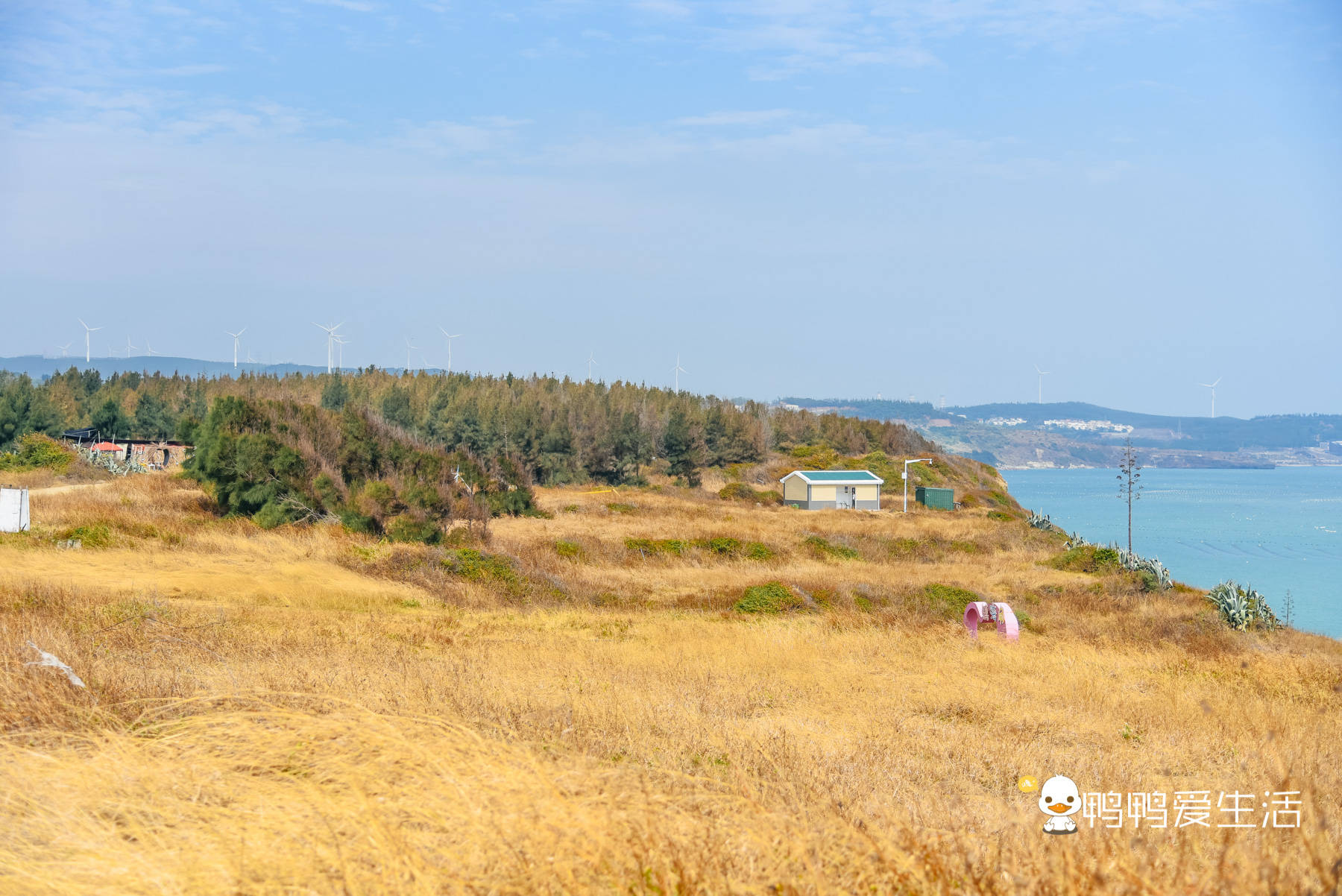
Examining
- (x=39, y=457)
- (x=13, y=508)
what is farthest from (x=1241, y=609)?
(x=39, y=457)

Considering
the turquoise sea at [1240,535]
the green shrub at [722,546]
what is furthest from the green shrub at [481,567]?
the turquoise sea at [1240,535]

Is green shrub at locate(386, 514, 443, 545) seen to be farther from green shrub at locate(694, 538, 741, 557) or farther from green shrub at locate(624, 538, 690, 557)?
green shrub at locate(694, 538, 741, 557)

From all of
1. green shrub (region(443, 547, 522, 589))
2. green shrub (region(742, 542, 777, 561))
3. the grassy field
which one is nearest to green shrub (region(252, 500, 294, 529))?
the grassy field

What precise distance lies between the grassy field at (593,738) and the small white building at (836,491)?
138ft

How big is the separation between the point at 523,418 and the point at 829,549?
5539 centimetres

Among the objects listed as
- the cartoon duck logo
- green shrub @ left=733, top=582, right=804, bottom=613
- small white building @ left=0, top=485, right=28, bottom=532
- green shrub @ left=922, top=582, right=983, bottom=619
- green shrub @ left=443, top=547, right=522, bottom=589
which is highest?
the cartoon duck logo

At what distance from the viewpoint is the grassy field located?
347 centimetres

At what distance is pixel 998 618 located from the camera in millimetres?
18531

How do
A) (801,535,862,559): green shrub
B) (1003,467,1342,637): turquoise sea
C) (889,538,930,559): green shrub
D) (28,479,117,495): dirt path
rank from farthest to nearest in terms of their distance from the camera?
(1003,467,1342,637): turquoise sea
(889,538,930,559): green shrub
(801,535,862,559): green shrub
(28,479,117,495): dirt path

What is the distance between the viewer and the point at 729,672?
13031mm

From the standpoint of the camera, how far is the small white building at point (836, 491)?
65688mm

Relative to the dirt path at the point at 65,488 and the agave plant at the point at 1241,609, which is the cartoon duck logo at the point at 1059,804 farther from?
the dirt path at the point at 65,488

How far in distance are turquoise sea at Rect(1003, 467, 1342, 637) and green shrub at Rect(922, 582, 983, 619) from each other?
16.2 metres

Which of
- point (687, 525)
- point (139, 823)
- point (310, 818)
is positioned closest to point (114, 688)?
point (139, 823)
